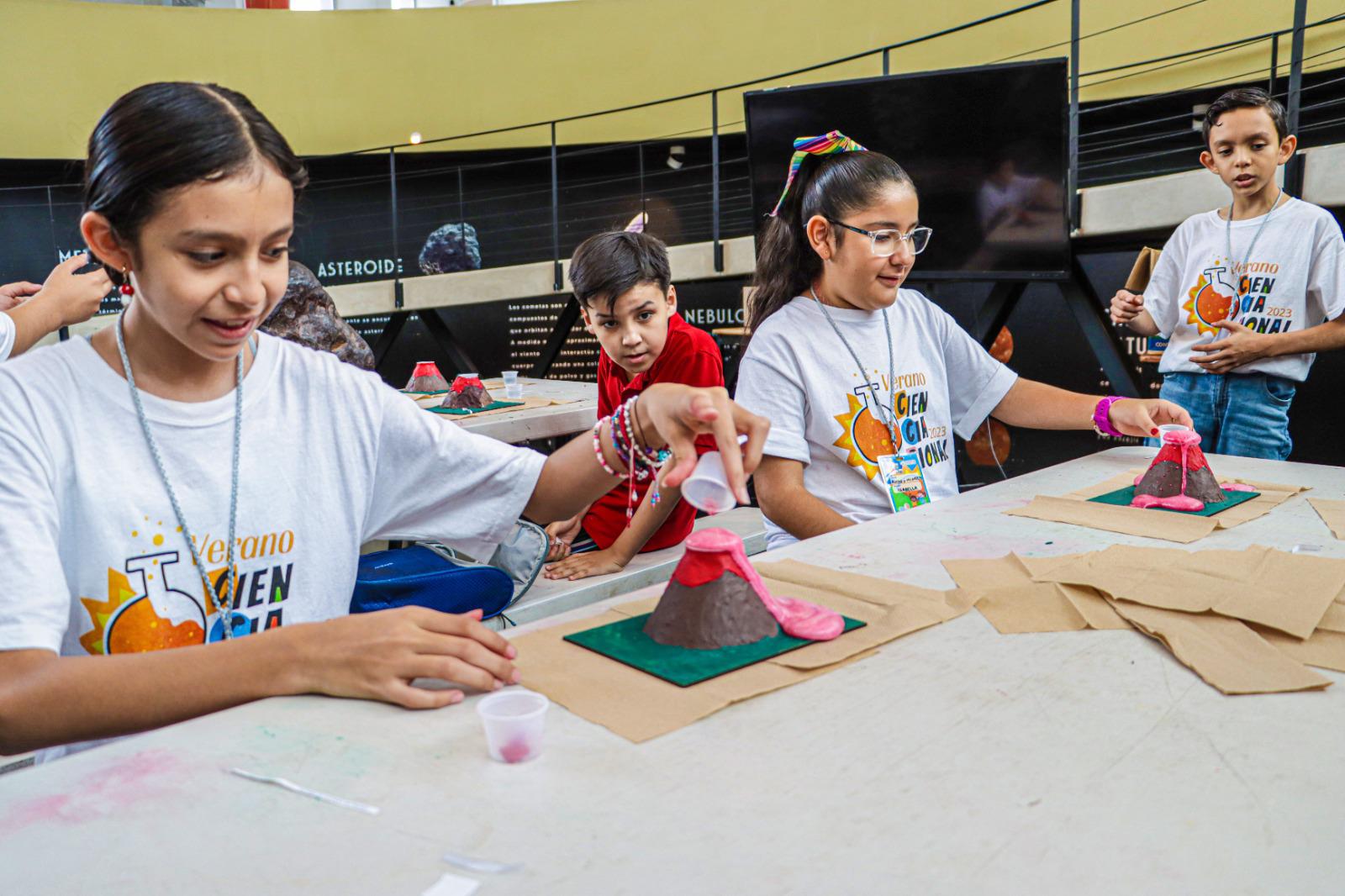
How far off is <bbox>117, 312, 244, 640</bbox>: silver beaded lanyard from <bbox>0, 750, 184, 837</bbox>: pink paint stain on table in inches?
13.6

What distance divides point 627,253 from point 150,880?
6.34 feet

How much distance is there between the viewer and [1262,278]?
2.78 meters

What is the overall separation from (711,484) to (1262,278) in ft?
8.21

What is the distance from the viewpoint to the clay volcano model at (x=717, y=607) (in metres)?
0.97

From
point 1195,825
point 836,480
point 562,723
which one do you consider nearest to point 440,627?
point 562,723

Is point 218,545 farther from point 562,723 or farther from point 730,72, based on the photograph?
point 730,72

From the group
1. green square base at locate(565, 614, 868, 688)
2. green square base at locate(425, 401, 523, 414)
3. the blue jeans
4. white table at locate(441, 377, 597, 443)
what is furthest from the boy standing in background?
green square base at locate(565, 614, 868, 688)

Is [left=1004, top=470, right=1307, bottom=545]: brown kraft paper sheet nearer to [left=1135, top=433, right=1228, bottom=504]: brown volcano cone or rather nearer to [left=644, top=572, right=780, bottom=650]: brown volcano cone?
[left=1135, top=433, right=1228, bottom=504]: brown volcano cone

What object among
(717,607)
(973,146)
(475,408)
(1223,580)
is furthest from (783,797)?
(973,146)

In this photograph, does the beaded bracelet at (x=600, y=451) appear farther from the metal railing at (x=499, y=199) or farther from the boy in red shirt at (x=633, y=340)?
the metal railing at (x=499, y=199)

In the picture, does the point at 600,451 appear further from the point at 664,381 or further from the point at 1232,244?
the point at 1232,244

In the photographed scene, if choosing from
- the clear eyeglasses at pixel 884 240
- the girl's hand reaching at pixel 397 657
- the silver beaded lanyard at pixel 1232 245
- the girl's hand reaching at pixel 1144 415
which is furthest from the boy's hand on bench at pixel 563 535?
the silver beaded lanyard at pixel 1232 245

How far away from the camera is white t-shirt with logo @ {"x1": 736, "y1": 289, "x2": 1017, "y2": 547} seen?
70.5 inches

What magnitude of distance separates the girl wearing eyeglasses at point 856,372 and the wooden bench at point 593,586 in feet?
1.18
